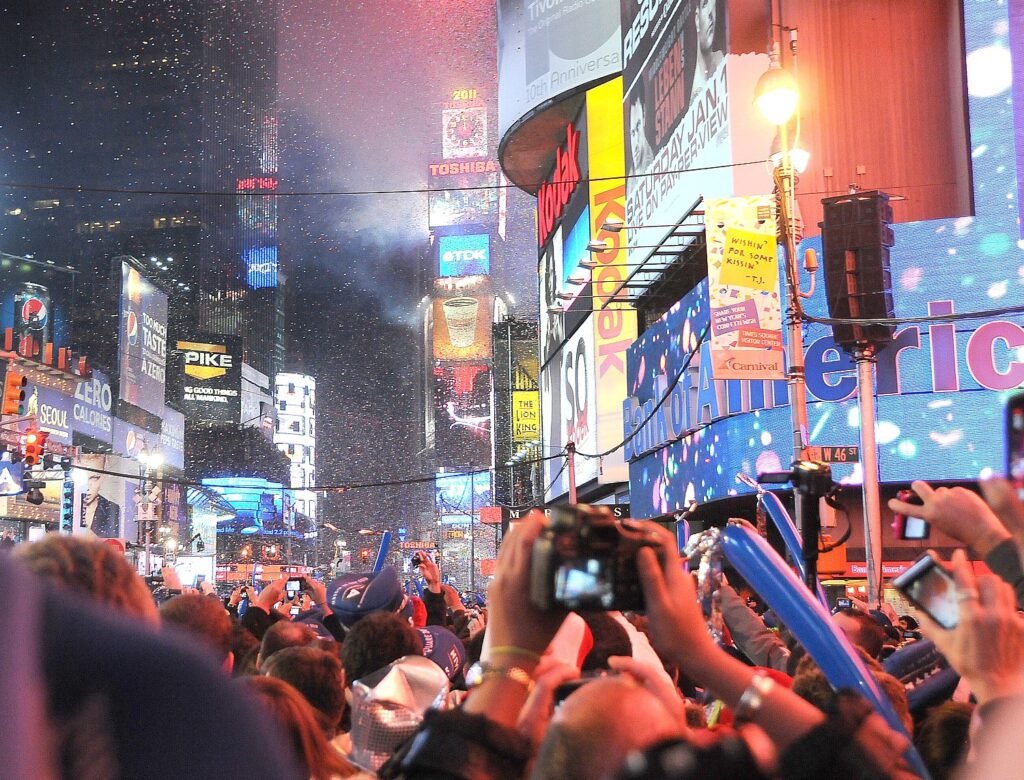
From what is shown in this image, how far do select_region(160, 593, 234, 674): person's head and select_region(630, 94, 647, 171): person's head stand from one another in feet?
94.7

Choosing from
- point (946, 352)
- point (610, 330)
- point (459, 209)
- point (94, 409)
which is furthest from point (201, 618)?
point (459, 209)

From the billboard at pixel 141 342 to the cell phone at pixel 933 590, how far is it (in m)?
98.8

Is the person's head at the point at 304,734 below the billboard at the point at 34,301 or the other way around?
below

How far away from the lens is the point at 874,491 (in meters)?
15.6

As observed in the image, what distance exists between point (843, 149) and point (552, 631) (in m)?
23.7

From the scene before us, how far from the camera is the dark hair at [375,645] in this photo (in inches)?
193

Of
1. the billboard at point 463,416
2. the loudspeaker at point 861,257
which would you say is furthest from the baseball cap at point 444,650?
the billboard at point 463,416

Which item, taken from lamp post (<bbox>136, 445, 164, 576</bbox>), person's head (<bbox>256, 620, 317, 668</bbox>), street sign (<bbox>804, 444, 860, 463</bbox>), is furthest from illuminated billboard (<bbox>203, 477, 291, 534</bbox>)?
person's head (<bbox>256, 620, 317, 668</bbox>)

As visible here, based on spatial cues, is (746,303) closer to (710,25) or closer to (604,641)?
(604,641)

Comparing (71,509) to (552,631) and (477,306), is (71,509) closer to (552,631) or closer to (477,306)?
(552,631)

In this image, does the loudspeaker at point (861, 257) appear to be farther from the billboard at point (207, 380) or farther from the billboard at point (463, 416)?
the billboard at point (463, 416)

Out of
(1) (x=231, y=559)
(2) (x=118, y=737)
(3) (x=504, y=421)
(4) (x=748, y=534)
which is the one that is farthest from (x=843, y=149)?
Answer: (1) (x=231, y=559)

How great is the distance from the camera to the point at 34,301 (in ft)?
258

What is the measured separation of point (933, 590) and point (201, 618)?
2.95 meters
